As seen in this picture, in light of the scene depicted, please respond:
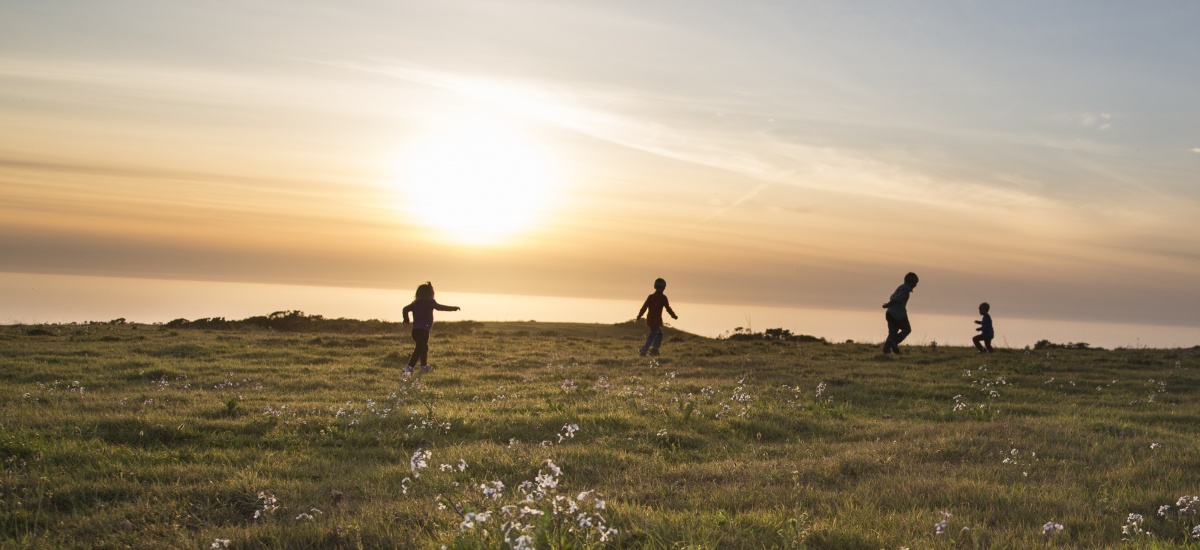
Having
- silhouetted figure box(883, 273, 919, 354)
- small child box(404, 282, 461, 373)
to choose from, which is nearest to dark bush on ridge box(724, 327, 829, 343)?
silhouetted figure box(883, 273, 919, 354)

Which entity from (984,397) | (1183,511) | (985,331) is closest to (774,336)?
(985,331)

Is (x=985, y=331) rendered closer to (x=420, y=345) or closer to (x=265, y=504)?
(x=420, y=345)

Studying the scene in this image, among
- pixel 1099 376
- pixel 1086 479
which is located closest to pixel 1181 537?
pixel 1086 479

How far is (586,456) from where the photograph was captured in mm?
9961

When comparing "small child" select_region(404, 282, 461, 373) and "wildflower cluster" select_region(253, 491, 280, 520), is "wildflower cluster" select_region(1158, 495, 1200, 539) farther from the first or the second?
"small child" select_region(404, 282, 461, 373)

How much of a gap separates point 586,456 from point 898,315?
787 inches

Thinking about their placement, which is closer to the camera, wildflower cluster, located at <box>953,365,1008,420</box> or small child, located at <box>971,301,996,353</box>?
wildflower cluster, located at <box>953,365,1008,420</box>

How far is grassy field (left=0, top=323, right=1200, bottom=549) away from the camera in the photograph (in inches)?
262

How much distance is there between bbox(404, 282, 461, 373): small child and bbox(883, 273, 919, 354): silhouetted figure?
49.3ft

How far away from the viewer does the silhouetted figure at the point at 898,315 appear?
26.8 metres

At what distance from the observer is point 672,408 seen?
14.1 metres

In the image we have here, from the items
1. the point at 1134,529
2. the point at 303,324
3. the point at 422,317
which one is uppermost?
the point at 422,317

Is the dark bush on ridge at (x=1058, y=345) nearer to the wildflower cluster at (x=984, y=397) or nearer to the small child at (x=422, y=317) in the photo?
the wildflower cluster at (x=984, y=397)

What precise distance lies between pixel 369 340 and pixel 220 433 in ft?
62.6
